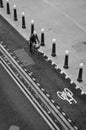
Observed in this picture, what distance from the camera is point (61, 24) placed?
16.7 metres

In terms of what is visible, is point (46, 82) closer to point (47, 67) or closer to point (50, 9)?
point (47, 67)

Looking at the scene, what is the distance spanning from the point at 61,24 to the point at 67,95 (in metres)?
6.15

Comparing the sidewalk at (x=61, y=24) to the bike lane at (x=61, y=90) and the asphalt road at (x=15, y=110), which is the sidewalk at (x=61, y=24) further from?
the asphalt road at (x=15, y=110)

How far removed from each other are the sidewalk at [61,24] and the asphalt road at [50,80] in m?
0.54

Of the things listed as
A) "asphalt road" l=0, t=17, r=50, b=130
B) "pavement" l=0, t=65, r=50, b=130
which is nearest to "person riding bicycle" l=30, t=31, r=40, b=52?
"asphalt road" l=0, t=17, r=50, b=130

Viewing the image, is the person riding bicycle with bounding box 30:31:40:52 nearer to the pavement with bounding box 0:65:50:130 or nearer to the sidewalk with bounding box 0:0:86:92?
the sidewalk with bounding box 0:0:86:92

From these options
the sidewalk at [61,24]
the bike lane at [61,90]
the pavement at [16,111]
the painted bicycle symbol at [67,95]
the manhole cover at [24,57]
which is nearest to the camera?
the pavement at [16,111]

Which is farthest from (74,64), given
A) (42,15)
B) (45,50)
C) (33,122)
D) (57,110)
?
(42,15)

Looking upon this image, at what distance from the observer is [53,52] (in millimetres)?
13938

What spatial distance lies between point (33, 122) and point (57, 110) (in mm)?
1112

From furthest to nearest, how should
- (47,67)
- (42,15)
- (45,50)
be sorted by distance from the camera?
1. (42,15)
2. (45,50)
3. (47,67)

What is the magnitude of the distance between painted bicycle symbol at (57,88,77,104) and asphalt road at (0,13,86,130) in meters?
0.14

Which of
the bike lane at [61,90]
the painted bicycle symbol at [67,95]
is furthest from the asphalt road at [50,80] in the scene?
the painted bicycle symbol at [67,95]

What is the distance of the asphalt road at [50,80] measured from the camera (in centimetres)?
1098
